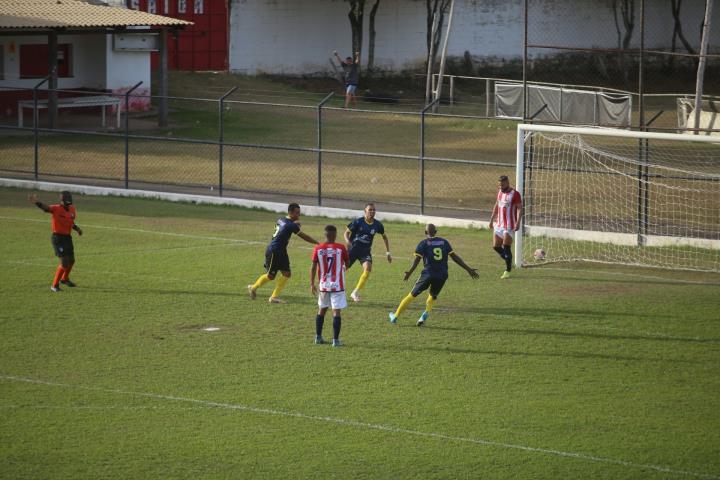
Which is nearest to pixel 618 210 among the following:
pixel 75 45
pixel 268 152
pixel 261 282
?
pixel 261 282

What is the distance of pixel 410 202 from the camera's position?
28.0m

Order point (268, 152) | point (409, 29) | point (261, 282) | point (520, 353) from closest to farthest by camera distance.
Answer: point (520, 353) < point (261, 282) < point (268, 152) < point (409, 29)

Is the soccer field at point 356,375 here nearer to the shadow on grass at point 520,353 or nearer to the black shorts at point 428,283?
the shadow on grass at point 520,353

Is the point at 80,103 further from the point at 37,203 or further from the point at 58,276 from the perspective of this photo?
the point at 37,203

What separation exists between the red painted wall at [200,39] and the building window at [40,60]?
767cm

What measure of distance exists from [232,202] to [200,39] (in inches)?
960

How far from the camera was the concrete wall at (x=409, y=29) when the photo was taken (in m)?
51.2

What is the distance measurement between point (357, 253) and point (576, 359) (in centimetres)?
463

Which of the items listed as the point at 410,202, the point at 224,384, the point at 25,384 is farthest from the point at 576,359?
the point at 410,202

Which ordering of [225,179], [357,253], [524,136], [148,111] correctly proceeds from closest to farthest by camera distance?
1. [357,253]
2. [524,136]
3. [225,179]
4. [148,111]

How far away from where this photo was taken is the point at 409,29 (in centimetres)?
5216

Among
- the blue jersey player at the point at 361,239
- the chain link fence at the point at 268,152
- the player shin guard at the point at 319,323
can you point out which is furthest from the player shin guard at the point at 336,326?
the chain link fence at the point at 268,152

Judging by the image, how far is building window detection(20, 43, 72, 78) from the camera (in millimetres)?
40894

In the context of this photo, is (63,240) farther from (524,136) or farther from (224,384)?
(524,136)
